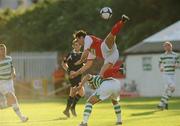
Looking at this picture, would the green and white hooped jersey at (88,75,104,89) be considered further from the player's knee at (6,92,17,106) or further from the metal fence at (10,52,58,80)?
the metal fence at (10,52,58,80)

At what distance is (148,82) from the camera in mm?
38531

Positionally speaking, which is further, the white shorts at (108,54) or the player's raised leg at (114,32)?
the white shorts at (108,54)

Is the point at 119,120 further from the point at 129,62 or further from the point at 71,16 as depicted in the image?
the point at 71,16

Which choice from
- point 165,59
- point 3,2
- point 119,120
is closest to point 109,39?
point 119,120

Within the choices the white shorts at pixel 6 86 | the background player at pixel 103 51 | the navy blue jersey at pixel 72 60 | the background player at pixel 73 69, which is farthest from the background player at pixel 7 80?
the background player at pixel 103 51

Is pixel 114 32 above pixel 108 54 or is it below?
above

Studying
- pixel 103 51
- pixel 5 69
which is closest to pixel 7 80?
pixel 5 69

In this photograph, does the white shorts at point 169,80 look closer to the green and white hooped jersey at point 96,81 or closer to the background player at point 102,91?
the green and white hooped jersey at point 96,81

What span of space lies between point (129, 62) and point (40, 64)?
748cm

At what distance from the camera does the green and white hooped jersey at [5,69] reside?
777 inches

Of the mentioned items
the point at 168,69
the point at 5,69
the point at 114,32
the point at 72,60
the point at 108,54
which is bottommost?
the point at 168,69

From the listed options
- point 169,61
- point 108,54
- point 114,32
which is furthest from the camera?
point 169,61

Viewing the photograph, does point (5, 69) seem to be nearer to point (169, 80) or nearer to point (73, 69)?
point (73, 69)

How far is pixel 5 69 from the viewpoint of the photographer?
65.0ft
